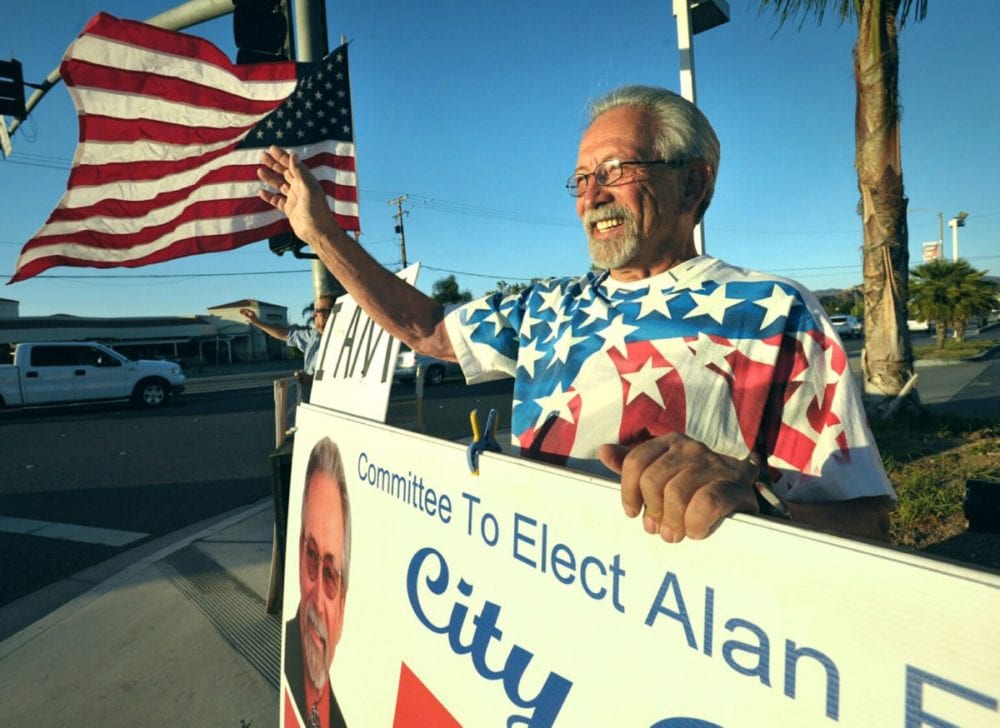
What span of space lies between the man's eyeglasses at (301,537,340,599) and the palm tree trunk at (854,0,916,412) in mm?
6013

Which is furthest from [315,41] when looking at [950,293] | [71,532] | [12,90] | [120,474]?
[950,293]

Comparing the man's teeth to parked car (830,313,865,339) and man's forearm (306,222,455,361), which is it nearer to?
man's forearm (306,222,455,361)

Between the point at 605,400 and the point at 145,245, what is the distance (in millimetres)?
3529

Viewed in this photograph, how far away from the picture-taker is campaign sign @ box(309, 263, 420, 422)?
2025mm

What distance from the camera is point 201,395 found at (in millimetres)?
18812

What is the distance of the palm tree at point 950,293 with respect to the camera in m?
19.9

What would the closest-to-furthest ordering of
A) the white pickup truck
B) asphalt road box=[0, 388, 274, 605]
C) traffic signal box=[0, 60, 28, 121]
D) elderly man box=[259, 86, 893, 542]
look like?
elderly man box=[259, 86, 893, 542] → asphalt road box=[0, 388, 274, 605] → traffic signal box=[0, 60, 28, 121] → the white pickup truck

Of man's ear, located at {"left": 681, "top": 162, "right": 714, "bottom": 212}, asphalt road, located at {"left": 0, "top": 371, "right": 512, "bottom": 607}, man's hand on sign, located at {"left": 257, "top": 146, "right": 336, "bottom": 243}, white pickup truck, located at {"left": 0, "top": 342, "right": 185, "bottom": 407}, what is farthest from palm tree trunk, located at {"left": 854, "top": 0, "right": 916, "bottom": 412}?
white pickup truck, located at {"left": 0, "top": 342, "right": 185, "bottom": 407}

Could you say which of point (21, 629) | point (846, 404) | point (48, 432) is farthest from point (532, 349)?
point (48, 432)

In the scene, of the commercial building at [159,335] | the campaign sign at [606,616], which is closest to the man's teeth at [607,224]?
the campaign sign at [606,616]

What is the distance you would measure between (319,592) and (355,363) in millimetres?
858

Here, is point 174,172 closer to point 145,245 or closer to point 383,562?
point 145,245

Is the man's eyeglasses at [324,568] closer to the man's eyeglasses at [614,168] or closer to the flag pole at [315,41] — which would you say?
the man's eyeglasses at [614,168]

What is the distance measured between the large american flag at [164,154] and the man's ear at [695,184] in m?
2.45
